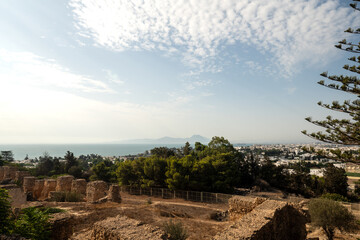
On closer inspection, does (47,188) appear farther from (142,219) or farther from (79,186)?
(142,219)

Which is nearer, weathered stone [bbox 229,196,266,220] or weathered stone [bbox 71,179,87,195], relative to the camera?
weathered stone [bbox 229,196,266,220]

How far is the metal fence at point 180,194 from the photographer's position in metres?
18.9

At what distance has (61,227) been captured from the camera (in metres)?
7.28

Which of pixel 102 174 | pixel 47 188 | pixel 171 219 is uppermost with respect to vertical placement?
pixel 171 219

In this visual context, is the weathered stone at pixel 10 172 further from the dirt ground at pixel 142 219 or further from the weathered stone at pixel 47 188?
the dirt ground at pixel 142 219

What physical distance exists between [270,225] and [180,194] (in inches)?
633

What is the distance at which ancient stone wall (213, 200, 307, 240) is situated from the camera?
5801mm

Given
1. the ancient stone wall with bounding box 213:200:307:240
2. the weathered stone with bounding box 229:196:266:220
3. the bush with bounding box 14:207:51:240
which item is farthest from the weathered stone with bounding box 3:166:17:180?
the ancient stone wall with bounding box 213:200:307:240

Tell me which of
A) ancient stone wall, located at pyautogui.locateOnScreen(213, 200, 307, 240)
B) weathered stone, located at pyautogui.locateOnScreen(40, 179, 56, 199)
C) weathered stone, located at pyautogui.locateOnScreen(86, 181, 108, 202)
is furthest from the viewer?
weathered stone, located at pyautogui.locateOnScreen(40, 179, 56, 199)

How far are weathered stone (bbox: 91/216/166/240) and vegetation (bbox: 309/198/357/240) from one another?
1043 centimetres

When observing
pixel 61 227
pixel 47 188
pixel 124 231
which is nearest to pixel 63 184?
pixel 47 188

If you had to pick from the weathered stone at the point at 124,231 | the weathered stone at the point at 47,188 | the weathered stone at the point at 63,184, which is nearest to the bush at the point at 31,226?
the weathered stone at the point at 124,231

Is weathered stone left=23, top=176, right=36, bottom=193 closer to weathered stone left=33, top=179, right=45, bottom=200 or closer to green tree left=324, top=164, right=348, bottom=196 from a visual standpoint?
weathered stone left=33, top=179, right=45, bottom=200

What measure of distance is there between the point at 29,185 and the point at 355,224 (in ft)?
85.0
